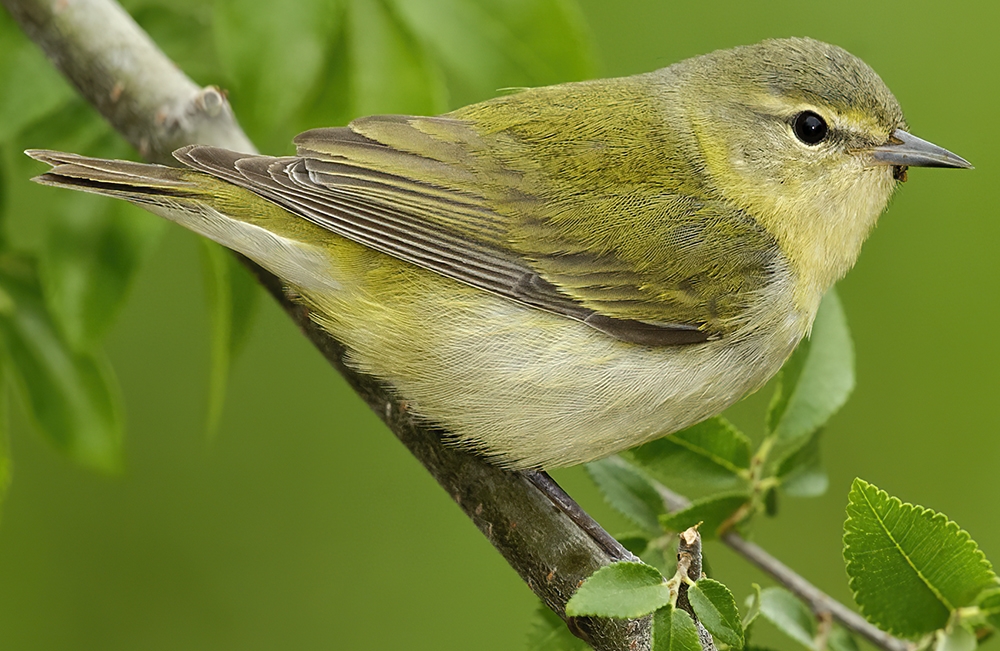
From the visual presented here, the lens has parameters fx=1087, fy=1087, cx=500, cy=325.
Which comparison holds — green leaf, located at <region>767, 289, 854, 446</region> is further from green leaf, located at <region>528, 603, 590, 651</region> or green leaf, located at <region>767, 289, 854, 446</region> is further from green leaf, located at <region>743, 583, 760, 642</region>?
green leaf, located at <region>528, 603, 590, 651</region>

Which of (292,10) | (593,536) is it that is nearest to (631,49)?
(292,10)

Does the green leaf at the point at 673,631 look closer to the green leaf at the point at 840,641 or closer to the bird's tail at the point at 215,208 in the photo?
the green leaf at the point at 840,641

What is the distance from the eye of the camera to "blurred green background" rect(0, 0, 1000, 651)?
5105mm

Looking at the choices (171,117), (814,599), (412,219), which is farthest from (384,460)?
(814,599)

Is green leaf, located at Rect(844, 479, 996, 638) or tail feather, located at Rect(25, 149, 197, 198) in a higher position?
tail feather, located at Rect(25, 149, 197, 198)

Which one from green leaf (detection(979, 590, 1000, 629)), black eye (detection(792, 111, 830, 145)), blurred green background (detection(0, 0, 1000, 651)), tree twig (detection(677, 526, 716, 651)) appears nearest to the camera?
tree twig (detection(677, 526, 716, 651))

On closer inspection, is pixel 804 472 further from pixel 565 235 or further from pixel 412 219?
pixel 412 219

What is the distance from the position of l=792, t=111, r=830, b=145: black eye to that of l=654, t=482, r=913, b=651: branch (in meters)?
1.15

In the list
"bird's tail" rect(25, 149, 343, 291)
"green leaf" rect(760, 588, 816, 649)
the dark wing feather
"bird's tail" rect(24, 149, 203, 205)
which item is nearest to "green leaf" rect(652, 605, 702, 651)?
"green leaf" rect(760, 588, 816, 649)

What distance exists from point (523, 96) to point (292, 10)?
852 millimetres

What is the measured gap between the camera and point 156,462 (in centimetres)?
529

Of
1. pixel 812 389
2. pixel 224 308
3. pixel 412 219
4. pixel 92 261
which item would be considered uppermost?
pixel 92 261

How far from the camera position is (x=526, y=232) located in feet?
9.85

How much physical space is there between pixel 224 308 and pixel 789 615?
162 cm
